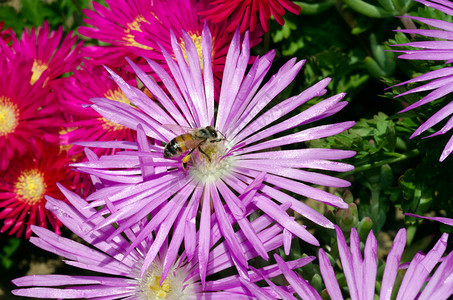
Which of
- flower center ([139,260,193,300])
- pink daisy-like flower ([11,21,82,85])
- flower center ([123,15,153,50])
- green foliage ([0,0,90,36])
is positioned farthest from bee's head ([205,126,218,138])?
green foliage ([0,0,90,36])

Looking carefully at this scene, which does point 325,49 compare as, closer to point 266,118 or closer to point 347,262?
point 266,118

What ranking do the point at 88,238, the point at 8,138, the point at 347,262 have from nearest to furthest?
the point at 347,262 → the point at 88,238 → the point at 8,138

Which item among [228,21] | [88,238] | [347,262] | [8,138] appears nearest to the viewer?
[347,262]

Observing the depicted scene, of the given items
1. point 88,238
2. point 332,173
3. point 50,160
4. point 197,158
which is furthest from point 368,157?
point 50,160

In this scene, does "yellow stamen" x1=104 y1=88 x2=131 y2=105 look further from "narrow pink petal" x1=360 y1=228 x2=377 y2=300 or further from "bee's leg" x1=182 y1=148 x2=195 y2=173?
"narrow pink petal" x1=360 y1=228 x2=377 y2=300

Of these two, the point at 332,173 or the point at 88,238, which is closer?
the point at 88,238

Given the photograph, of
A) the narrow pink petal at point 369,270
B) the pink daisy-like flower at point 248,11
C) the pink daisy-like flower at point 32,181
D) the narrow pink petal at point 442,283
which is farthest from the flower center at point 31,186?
the narrow pink petal at point 442,283
